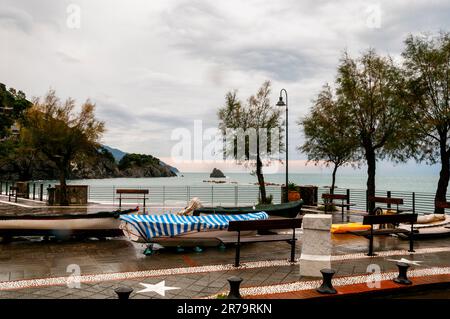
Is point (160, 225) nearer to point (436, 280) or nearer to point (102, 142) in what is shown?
point (436, 280)

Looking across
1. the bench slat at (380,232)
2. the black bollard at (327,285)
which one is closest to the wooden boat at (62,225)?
the black bollard at (327,285)

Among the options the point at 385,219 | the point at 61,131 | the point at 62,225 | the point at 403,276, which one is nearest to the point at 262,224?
the point at 403,276

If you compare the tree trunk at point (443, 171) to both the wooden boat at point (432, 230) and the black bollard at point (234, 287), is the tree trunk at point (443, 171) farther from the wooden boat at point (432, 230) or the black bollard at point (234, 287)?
the black bollard at point (234, 287)

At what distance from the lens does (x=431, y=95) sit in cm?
1969

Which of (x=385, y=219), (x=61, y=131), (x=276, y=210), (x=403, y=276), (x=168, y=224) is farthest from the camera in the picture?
(x=61, y=131)

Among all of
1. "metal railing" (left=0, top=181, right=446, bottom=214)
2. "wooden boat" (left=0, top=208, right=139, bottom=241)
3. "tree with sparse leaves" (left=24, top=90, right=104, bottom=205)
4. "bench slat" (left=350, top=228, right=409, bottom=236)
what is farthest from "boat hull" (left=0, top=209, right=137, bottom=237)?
"tree with sparse leaves" (left=24, top=90, right=104, bottom=205)

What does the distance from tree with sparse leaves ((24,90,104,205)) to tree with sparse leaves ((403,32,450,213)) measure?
20.7 metres

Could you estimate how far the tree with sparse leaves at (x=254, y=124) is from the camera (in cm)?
2617

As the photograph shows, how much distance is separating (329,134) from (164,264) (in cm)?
1840

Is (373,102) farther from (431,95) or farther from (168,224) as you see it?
(168,224)

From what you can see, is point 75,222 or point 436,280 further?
point 75,222
